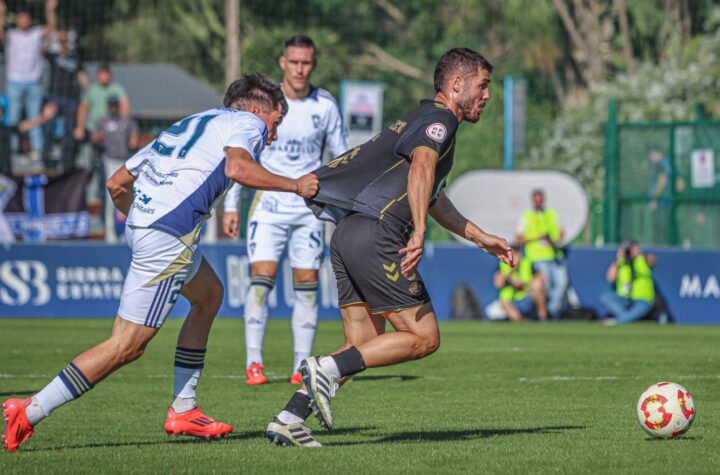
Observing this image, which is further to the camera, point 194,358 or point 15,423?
point 194,358

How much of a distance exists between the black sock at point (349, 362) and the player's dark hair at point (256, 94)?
1.41 m

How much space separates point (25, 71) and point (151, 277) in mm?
19887

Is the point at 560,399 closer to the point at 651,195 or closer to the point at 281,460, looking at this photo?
the point at 281,460

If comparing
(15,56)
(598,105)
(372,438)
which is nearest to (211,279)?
(372,438)

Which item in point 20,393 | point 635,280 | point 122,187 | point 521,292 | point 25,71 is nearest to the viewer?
point 122,187

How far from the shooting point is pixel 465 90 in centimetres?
714

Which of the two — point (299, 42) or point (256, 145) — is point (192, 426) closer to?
point (256, 145)

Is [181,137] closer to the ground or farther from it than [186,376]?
farther from it

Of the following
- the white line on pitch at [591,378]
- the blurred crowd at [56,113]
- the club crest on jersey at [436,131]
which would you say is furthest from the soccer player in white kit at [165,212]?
the blurred crowd at [56,113]

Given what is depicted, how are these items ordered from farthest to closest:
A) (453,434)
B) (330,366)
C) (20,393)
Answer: (20,393)
(453,434)
(330,366)

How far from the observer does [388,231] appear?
699 centimetres

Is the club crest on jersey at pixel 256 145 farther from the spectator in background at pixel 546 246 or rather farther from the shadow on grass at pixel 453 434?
the spectator in background at pixel 546 246

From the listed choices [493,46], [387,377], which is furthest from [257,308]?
[493,46]

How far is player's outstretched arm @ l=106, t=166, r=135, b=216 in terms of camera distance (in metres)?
7.13
